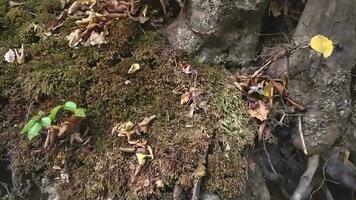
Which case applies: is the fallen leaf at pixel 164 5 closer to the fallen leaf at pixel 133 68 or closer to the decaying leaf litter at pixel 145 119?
the decaying leaf litter at pixel 145 119

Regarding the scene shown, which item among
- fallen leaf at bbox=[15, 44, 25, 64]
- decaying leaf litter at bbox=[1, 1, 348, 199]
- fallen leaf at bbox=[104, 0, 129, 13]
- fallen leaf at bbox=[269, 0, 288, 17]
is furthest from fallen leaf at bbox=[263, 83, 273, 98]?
fallen leaf at bbox=[15, 44, 25, 64]

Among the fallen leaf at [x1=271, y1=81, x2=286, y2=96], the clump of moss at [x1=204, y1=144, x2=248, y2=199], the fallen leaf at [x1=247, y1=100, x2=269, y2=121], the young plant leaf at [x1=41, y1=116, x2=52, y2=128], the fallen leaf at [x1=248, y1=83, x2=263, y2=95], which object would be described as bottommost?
the clump of moss at [x1=204, y1=144, x2=248, y2=199]

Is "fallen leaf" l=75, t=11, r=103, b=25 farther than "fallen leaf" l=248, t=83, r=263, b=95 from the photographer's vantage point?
Yes

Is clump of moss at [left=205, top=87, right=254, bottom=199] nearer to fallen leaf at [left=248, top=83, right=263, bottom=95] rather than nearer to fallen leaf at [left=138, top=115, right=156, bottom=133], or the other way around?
fallen leaf at [left=248, top=83, right=263, bottom=95]

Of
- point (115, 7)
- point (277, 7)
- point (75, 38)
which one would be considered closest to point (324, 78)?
point (277, 7)

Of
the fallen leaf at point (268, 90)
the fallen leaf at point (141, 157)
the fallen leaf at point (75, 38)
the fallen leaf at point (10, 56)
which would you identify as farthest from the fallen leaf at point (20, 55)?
the fallen leaf at point (268, 90)

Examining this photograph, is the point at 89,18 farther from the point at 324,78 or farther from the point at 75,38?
the point at 324,78

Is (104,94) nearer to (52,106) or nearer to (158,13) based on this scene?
(52,106)

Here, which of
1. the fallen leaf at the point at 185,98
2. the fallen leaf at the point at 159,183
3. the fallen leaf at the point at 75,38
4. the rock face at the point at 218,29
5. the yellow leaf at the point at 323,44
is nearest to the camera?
the fallen leaf at the point at 159,183
